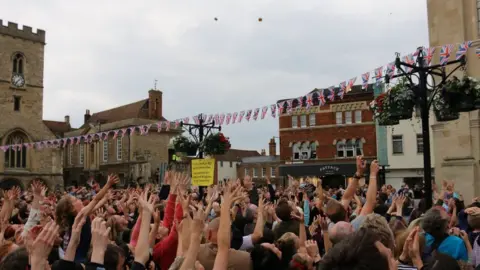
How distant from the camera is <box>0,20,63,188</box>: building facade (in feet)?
147

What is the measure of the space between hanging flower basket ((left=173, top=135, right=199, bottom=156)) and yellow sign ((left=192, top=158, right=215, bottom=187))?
344 centimetres

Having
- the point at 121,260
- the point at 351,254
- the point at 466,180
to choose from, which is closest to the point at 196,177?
the point at 466,180

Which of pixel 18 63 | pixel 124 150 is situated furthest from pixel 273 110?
pixel 124 150

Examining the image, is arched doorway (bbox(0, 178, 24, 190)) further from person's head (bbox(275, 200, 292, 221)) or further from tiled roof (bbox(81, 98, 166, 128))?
person's head (bbox(275, 200, 292, 221))

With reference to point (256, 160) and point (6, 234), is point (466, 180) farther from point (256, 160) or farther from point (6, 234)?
point (256, 160)

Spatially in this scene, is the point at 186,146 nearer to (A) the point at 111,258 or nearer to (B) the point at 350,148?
(A) the point at 111,258

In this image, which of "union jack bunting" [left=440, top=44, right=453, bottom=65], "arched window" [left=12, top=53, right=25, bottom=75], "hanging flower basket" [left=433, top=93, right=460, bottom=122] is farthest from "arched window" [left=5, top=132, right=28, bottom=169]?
"hanging flower basket" [left=433, top=93, right=460, bottom=122]

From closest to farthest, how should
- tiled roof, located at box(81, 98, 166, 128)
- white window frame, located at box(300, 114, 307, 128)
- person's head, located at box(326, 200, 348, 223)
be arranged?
person's head, located at box(326, 200, 348, 223) < white window frame, located at box(300, 114, 307, 128) < tiled roof, located at box(81, 98, 166, 128)

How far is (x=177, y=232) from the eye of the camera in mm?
4961

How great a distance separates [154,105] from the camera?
57469 millimetres

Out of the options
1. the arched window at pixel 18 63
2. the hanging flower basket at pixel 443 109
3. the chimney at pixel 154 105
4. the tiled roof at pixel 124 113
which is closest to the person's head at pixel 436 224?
the hanging flower basket at pixel 443 109

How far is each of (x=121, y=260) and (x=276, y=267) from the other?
4.48 ft

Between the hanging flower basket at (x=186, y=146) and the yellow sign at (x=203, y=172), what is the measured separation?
11.3 ft

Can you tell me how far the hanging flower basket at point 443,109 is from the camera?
8547mm
